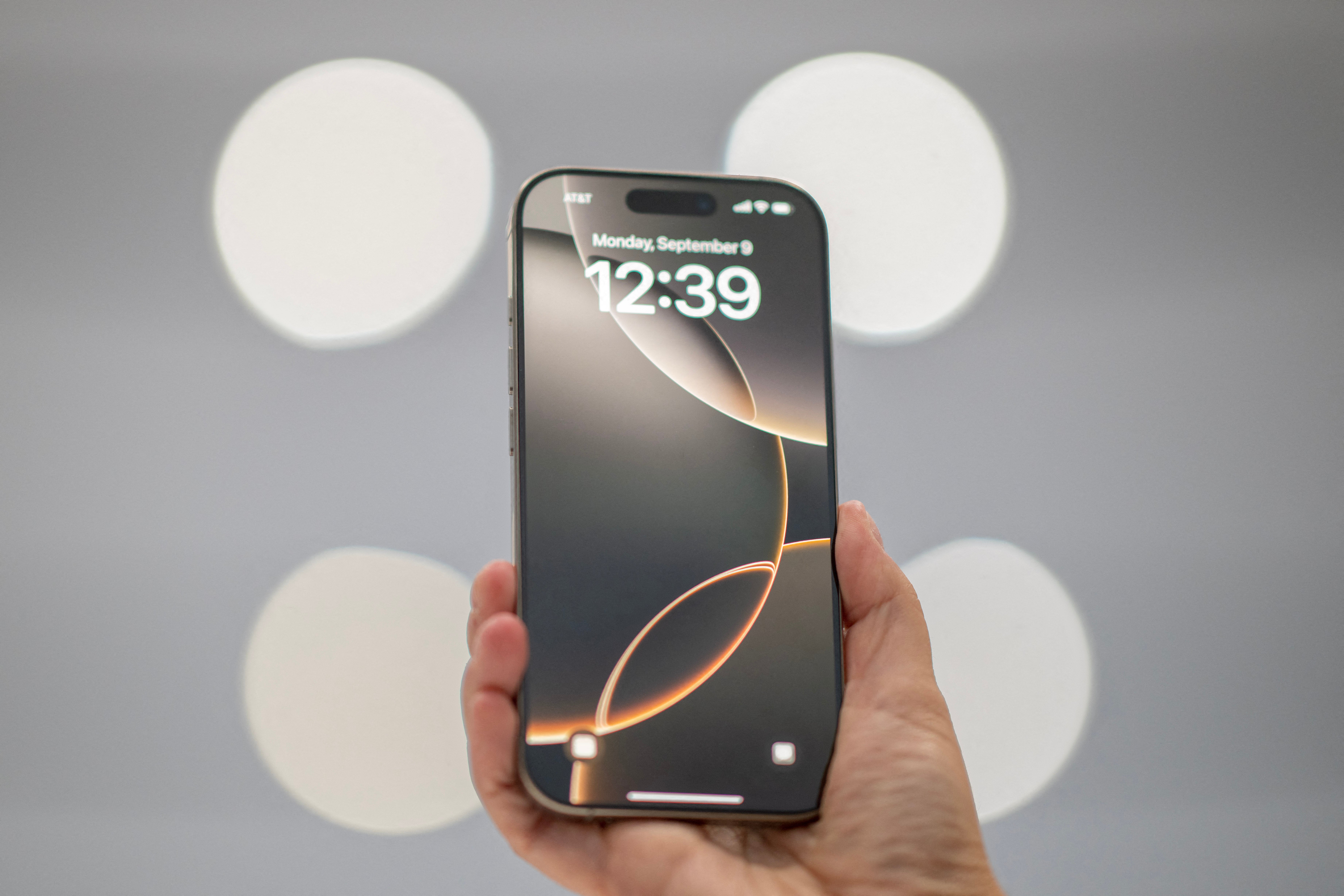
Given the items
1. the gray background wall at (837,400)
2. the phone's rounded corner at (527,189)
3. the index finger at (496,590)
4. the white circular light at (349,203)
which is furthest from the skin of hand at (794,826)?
the white circular light at (349,203)

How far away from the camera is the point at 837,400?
1027 mm

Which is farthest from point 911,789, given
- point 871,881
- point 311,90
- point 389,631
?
point 311,90

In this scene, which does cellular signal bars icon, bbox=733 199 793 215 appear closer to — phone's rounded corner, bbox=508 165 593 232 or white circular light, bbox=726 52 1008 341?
phone's rounded corner, bbox=508 165 593 232

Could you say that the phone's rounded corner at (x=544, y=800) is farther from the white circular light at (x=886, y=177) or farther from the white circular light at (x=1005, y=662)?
the white circular light at (x=886, y=177)

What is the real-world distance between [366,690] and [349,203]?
19.9 inches

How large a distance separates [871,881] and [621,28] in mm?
915

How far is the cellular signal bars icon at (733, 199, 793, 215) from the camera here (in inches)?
27.0

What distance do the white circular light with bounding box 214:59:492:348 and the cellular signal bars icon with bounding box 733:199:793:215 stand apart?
1.35ft

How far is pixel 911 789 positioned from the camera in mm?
576

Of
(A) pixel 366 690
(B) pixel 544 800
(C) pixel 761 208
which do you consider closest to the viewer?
(B) pixel 544 800

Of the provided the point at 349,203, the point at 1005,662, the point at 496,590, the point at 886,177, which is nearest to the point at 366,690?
the point at 496,590

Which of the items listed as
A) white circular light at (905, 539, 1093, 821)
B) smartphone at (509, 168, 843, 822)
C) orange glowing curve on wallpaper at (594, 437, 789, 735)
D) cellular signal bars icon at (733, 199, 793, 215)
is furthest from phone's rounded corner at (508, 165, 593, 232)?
white circular light at (905, 539, 1093, 821)

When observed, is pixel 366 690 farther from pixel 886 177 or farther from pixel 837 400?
pixel 886 177

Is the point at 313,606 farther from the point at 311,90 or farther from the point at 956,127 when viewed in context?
the point at 956,127
